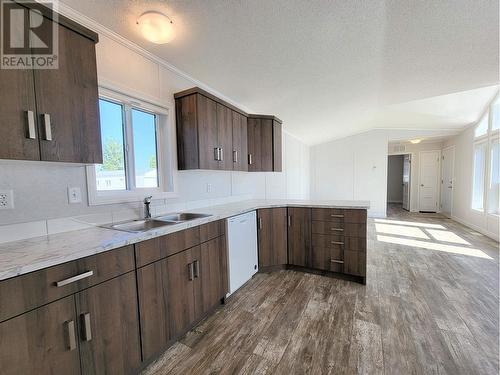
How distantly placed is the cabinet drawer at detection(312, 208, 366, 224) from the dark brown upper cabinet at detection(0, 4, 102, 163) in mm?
2347

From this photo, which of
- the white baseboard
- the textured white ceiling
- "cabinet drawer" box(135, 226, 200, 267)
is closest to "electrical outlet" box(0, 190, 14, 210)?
"cabinet drawer" box(135, 226, 200, 267)

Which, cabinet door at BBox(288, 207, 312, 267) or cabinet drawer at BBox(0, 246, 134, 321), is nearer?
cabinet drawer at BBox(0, 246, 134, 321)

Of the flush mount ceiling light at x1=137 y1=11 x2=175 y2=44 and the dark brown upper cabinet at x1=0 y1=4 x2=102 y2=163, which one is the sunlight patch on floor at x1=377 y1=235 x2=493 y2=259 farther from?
the dark brown upper cabinet at x1=0 y1=4 x2=102 y2=163

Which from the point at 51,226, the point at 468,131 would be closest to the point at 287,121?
the point at 51,226

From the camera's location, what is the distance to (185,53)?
2.04 meters

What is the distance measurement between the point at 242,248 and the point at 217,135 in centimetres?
132

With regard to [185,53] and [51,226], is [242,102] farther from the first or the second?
[51,226]

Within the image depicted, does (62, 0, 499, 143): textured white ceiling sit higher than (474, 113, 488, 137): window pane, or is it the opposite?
(62, 0, 499, 143): textured white ceiling

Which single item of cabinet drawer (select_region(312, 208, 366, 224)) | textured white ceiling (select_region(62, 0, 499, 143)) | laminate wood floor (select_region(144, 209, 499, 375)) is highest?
textured white ceiling (select_region(62, 0, 499, 143))

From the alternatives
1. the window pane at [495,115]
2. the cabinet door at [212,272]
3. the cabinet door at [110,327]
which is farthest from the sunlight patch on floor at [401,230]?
the cabinet door at [110,327]

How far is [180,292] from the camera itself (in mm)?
1641

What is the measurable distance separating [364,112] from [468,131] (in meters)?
3.00

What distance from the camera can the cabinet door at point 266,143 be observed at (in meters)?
3.23

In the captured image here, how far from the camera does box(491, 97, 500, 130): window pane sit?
416 centimetres
